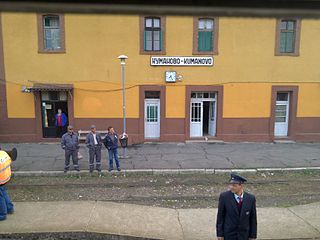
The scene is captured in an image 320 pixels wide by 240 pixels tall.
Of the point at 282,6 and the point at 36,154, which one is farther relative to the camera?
the point at 36,154

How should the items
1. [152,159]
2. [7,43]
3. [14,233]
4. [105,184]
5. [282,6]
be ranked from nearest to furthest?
[282,6]
[14,233]
[105,184]
[152,159]
[7,43]

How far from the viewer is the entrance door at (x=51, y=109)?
14.1m

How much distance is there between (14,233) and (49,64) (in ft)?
33.7

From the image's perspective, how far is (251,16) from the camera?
219 centimetres

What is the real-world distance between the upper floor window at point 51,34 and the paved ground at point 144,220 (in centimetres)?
937

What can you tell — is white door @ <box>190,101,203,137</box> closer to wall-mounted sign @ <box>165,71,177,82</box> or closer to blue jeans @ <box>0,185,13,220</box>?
wall-mounted sign @ <box>165,71,177,82</box>

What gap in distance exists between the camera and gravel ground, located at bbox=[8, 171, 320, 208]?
284 inches

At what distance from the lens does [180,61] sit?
46.0 ft

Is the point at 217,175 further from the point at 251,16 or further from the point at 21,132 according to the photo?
the point at 21,132

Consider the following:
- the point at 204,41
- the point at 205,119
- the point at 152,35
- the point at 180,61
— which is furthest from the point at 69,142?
the point at 204,41

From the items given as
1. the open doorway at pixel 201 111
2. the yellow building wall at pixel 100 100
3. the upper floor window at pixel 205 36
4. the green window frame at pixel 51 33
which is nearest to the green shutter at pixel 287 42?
the upper floor window at pixel 205 36

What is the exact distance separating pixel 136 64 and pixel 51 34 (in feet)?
14.5

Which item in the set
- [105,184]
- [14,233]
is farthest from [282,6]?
[105,184]

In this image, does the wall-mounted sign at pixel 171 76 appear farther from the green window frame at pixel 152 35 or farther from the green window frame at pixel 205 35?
the green window frame at pixel 205 35
